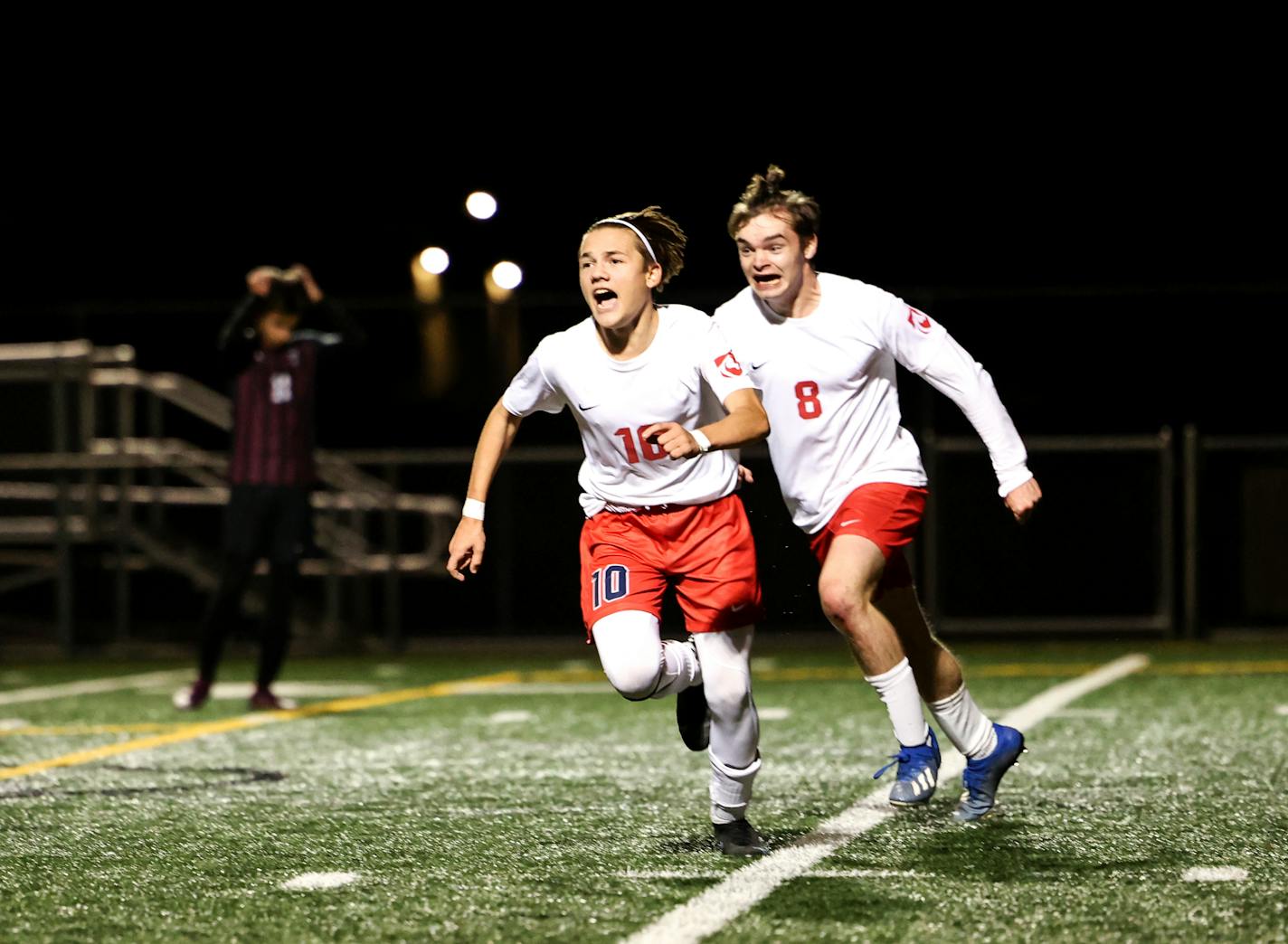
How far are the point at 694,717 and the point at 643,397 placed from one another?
0.99m

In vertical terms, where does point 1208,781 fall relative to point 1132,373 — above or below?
below

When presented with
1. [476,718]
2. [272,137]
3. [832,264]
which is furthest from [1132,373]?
[476,718]

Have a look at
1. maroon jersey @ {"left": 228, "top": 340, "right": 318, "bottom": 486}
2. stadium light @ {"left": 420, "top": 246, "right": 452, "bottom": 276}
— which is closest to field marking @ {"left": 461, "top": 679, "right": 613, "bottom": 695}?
maroon jersey @ {"left": 228, "top": 340, "right": 318, "bottom": 486}

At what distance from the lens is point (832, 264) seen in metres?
18.9

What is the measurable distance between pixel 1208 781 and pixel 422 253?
589 inches

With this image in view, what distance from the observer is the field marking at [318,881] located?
4.52 m

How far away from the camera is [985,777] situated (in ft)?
17.9

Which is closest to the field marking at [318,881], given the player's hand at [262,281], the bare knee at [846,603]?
the bare knee at [846,603]

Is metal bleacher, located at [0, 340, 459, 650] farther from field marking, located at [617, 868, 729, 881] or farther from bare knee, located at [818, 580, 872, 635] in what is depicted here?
field marking, located at [617, 868, 729, 881]

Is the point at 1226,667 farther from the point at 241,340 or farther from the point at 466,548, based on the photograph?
the point at 466,548

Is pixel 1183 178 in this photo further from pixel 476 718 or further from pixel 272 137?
pixel 476 718

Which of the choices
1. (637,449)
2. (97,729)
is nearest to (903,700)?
(637,449)

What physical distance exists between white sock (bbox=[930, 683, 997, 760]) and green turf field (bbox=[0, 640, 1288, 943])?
198 millimetres

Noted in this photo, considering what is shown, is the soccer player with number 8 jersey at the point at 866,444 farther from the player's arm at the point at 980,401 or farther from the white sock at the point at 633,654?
the white sock at the point at 633,654
